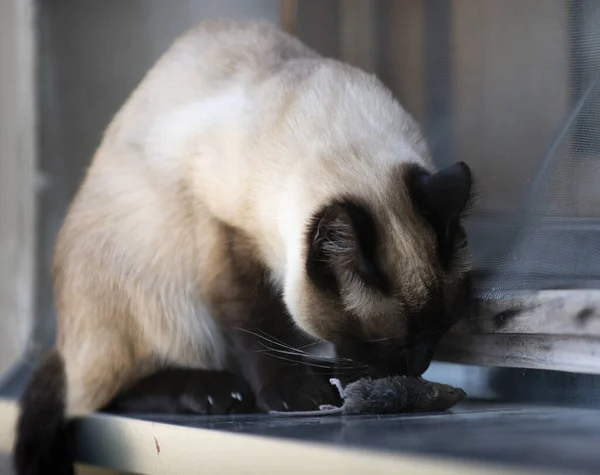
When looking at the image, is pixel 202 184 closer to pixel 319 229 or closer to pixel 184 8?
pixel 319 229

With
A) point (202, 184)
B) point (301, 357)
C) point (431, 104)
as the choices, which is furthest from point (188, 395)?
point (431, 104)

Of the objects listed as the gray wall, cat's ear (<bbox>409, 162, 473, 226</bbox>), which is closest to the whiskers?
cat's ear (<bbox>409, 162, 473, 226</bbox>)

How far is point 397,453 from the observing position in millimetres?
880

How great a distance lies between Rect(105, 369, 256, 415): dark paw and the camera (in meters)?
1.49

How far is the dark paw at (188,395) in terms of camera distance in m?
1.49

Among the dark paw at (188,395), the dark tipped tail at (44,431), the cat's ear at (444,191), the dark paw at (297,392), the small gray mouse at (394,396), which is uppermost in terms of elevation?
the cat's ear at (444,191)

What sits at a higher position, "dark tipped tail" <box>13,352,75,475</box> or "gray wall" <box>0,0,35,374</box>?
"gray wall" <box>0,0,35,374</box>

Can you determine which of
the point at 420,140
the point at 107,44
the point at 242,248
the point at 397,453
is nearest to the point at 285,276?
the point at 242,248

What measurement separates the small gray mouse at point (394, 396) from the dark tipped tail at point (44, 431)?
52cm

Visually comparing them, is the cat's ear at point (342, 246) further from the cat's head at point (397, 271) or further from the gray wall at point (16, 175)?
the gray wall at point (16, 175)

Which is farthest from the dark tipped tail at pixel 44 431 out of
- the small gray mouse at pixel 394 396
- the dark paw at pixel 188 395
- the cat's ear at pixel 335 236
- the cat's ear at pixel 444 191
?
the cat's ear at pixel 444 191

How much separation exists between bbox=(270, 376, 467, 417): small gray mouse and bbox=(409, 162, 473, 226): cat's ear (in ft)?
0.87

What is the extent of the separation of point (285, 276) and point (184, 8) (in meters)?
1.01

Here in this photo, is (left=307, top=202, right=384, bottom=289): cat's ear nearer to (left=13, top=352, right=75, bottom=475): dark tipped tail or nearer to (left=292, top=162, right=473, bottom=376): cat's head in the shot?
(left=292, top=162, right=473, bottom=376): cat's head
